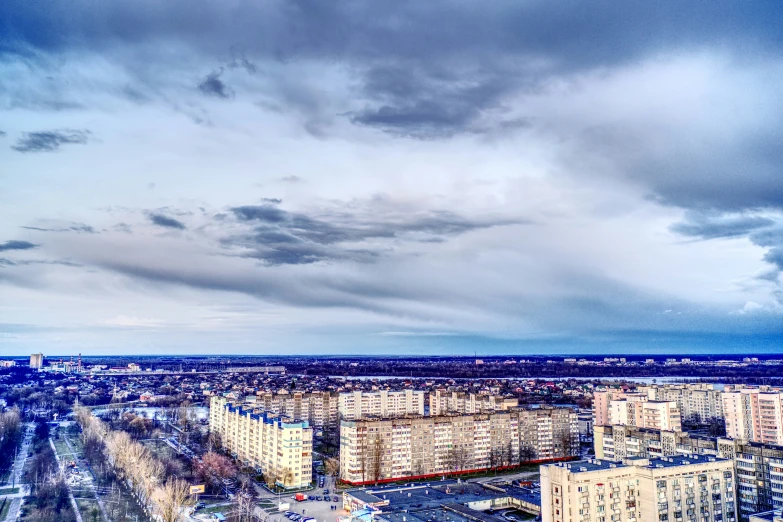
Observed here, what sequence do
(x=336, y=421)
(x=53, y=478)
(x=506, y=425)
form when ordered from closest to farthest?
(x=53, y=478) → (x=506, y=425) → (x=336, y=421)

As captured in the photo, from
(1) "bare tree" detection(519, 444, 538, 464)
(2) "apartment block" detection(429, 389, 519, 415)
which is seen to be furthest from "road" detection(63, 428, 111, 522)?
(2) "apartment block" detection(429, 389, 519, 415)

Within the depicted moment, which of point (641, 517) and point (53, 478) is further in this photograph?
point (53, 478)

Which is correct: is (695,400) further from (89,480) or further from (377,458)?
(89,480)

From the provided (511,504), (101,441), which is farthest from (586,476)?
(101,441)

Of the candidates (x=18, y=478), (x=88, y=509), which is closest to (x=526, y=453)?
(x=88, y=509)

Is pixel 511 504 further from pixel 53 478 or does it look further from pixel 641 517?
pixel 53 478

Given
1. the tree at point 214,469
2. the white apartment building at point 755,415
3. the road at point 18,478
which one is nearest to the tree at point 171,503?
the tree at point 214,469

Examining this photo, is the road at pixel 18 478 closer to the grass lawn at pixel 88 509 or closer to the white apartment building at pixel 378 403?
the grass lawn at pixel 88 509
